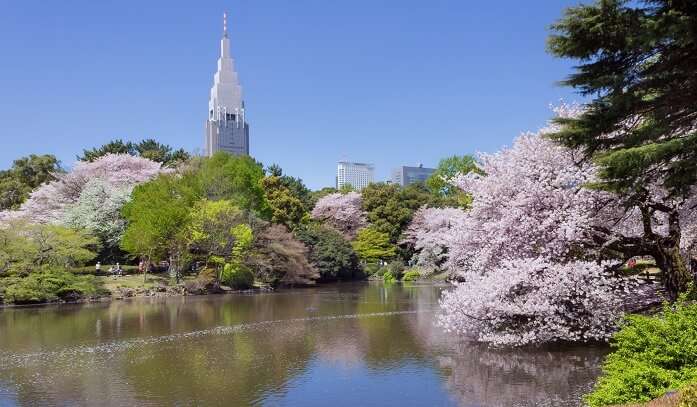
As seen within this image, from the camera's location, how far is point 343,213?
51.6 m

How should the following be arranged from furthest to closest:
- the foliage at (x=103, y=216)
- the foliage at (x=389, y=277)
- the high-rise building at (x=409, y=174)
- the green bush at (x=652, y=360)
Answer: the high-rise building at (x=409, y=174) → the foliage at (x=389, y=277) → the foliage at (x=103, y=216) → the green bush at (x=652, y=360)

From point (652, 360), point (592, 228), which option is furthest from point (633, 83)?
point (652, 360)

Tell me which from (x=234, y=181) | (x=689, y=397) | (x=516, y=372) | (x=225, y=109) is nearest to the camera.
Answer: (x=689, y=397)

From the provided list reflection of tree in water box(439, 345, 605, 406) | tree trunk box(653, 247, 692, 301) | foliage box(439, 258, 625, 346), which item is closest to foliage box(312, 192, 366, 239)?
foliage box(439, 258, 625, 346)

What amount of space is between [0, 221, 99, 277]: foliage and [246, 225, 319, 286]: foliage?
10.0 meters

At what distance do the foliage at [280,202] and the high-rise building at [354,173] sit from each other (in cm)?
13357

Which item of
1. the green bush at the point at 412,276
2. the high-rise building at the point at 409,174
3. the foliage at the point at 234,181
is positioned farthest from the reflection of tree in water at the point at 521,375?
the high-rise building at the point at 409,174

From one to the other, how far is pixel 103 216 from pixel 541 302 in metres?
28.6

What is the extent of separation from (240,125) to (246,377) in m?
113

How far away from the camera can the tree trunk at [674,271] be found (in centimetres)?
1267

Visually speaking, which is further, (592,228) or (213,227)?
(213,227)

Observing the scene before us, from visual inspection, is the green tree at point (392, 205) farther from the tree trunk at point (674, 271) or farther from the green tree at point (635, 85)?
the green tree at point (635, 85)

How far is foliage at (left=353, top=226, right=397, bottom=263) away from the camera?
4619cm

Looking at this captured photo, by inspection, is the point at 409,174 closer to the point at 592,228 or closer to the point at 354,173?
the point at 354,173
